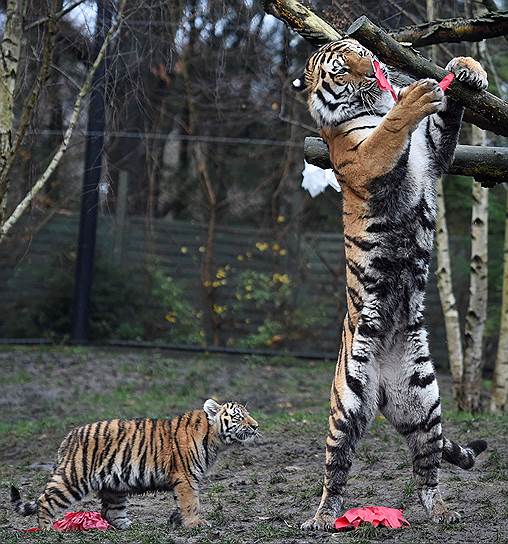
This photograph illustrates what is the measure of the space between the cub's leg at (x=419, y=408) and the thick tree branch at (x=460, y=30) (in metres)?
1.61

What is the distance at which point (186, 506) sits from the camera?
602cm

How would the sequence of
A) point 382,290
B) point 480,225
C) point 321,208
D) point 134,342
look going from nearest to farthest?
point 382,290 < point 480,225 < point 134,342 < point 321,208

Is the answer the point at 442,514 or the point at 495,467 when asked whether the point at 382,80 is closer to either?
the point at 442,514

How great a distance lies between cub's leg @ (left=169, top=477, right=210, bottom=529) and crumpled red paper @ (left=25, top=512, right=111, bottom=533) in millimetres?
412

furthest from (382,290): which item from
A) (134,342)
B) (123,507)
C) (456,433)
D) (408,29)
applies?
(134,342)

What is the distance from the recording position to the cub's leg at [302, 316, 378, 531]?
5230 mm

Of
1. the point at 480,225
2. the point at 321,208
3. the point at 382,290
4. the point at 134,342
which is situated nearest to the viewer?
the point at 382,290

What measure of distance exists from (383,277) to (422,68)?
41.5 inches

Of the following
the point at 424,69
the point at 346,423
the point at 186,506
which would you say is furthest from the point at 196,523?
the point at 424,69

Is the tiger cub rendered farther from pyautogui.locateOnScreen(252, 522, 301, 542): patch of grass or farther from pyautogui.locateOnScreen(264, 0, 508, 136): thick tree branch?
pyautogui.locateOnScreen(264, 0, 508, 136): thick tree branch

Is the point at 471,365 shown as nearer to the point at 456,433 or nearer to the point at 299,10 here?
the point at 456,433

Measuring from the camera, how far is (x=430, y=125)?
5.32m

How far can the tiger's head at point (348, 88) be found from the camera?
17.4ft

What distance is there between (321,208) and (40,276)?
416cm
